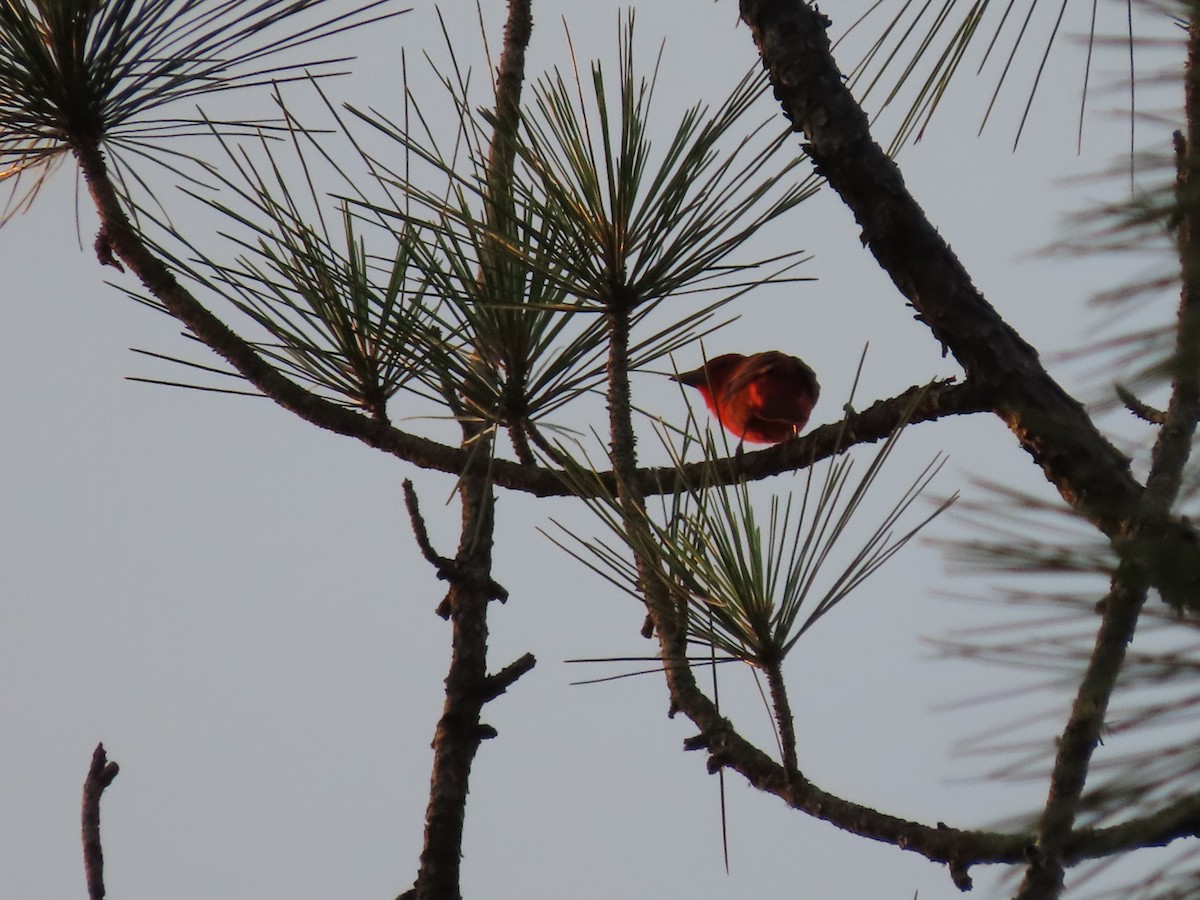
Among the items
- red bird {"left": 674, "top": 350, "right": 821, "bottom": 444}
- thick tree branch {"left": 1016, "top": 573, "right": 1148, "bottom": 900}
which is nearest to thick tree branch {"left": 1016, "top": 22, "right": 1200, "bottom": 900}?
thick tree branch {"left": 1016, "top": 573, "right": 1148, "bottom": 900}

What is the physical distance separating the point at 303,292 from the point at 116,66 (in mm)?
552

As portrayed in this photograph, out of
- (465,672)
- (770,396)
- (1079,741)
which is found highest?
(770,396)

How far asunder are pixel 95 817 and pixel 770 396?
3035mm

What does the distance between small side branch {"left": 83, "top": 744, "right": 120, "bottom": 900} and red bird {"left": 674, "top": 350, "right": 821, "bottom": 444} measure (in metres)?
2.89

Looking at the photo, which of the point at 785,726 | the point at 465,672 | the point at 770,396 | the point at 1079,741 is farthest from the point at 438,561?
the point at 770,396

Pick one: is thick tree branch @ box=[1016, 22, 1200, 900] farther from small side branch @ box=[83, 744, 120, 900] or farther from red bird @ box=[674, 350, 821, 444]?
red bird @ box=[674, 350, 821, 444]

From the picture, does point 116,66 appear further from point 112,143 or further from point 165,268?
point 165,268

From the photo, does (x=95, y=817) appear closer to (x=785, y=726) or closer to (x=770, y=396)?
(x=785, y=726)

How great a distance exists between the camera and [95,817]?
126 cm

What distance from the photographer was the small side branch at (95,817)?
4.00ft

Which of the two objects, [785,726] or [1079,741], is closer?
[1079,741]

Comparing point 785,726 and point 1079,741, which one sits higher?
point 785,726

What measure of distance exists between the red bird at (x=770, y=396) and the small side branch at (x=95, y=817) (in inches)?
114

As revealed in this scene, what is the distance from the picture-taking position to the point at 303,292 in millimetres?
2096
